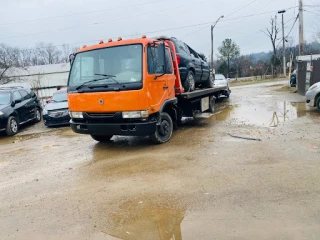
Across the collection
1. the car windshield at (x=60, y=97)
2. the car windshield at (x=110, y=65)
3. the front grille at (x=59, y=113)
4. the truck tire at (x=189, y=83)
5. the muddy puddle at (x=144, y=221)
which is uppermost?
the car windshield at (x=110, y=65)

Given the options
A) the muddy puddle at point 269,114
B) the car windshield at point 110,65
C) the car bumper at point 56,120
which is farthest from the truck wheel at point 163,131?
the car bumper at point 56,120

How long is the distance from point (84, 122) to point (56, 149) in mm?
1595

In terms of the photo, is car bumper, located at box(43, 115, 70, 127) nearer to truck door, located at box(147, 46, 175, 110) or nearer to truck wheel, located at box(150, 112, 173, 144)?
truck wheel, located at box(150, 112, 173, 144)

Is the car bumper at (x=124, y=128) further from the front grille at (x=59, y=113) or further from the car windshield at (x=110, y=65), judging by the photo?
the front grille at (x=59, y=113)

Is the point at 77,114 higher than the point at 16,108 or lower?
higher

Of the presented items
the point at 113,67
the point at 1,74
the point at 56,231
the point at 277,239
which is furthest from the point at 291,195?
the point at 1,74

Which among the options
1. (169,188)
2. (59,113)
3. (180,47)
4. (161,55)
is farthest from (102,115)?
(59,113)

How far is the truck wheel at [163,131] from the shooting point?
22.9ft

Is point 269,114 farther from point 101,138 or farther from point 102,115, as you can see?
point 102,115

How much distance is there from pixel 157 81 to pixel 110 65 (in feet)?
3.58

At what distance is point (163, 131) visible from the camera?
719cm

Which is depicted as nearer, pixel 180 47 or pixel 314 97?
pixel 180 47

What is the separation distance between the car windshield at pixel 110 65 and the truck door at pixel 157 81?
0.27m

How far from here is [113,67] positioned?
6.39 m
